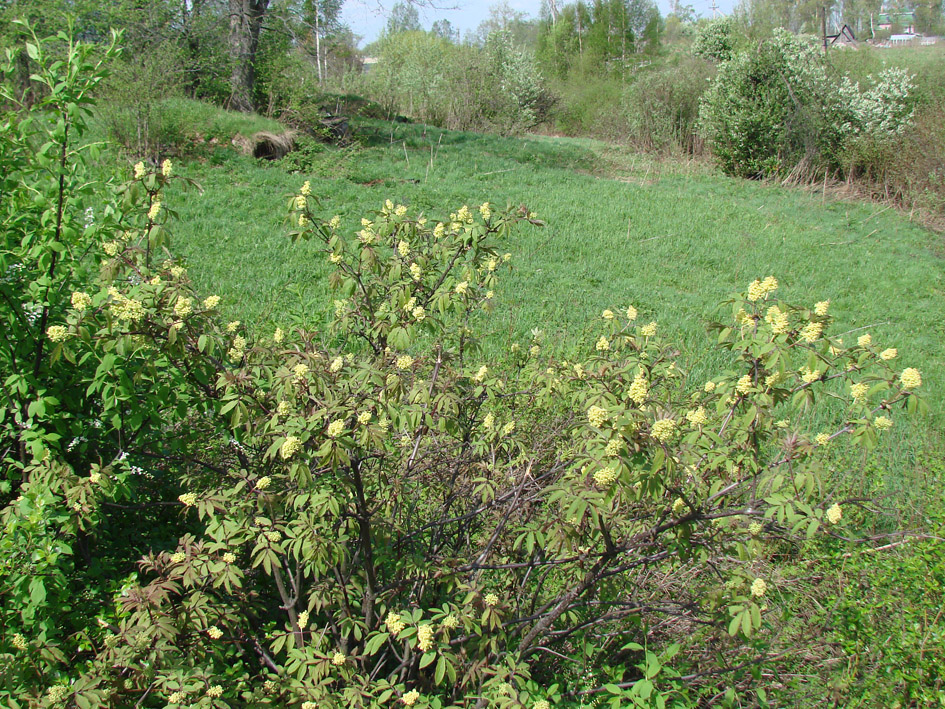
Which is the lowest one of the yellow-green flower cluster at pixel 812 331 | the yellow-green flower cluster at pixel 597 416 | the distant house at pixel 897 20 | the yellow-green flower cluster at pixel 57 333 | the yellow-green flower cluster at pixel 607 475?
Answer: the yellow-green flower cluster at pixel 607 475

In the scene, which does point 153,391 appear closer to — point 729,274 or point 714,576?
point 714,576

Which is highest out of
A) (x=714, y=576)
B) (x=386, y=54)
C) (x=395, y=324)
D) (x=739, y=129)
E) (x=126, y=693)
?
(x=386, y=54)

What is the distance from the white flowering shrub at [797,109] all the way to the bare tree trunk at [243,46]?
10.2 m

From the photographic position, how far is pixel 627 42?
33000mm

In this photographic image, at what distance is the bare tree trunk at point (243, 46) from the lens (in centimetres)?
1277

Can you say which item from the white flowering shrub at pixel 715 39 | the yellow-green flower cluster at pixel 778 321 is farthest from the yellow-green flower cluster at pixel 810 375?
the white flowering shrub at pixel 715 39

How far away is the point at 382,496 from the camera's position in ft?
7.35

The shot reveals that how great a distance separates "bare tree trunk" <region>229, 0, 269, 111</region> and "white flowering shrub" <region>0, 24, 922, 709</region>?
1218 cm

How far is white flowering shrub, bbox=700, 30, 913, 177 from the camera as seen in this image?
1362 centimetres

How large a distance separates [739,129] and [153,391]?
14.9 m

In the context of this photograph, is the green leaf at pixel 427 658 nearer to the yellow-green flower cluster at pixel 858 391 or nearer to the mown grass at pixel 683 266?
the yellow-green flower cluster at pixel 858 391

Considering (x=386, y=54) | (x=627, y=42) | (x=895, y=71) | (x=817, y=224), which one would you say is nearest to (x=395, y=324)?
(x=817, y=224)

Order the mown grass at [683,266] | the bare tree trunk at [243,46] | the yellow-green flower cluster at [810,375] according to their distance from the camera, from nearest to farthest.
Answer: the yellow-green flower cluster at [810,375] → the mown grass at [683,266] → the bare tree trunk at [243,46]

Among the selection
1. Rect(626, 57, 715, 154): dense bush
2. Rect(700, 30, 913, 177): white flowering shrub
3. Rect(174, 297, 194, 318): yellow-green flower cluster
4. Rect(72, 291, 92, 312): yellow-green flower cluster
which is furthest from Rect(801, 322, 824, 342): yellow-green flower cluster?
Rect(626, 57, 715, 154): dense bush
